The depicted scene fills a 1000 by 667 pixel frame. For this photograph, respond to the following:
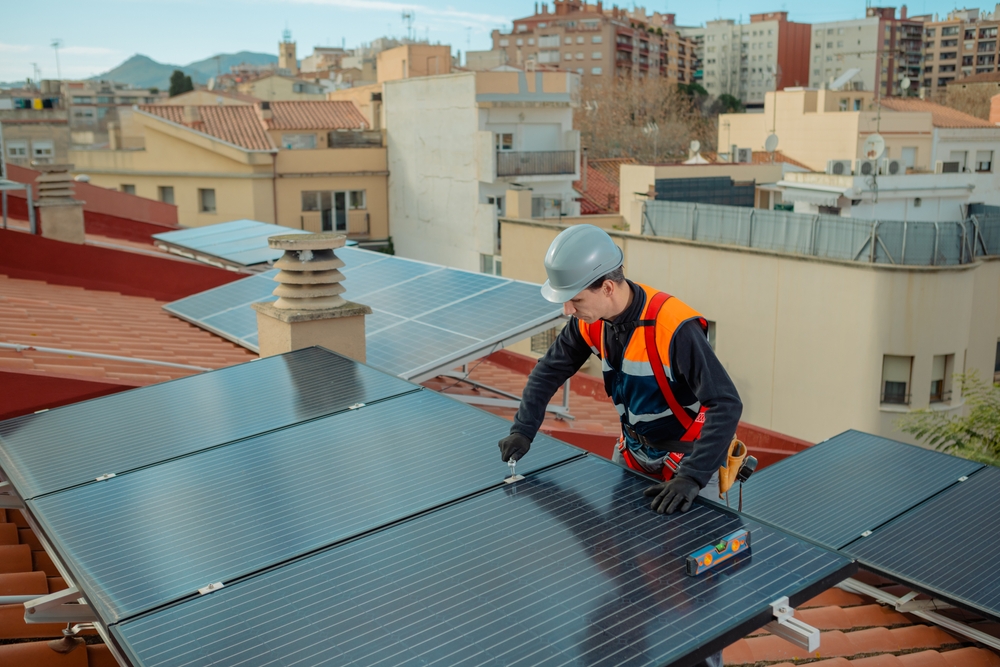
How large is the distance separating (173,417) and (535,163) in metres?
36.3

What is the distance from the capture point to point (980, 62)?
77688 millimetres

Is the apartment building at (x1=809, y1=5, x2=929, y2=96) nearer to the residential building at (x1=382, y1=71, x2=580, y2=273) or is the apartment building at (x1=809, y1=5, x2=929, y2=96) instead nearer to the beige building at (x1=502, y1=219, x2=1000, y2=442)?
the residential building at (x1=382, y1=71, x2=580, y2=273)

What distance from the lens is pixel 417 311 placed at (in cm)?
1045

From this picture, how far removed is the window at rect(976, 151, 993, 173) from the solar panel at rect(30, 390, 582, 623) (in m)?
51.6

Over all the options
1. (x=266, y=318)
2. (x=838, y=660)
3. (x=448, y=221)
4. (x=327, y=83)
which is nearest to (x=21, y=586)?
(x=266, y=318)

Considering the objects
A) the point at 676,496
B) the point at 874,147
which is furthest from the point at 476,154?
the point at 676,496

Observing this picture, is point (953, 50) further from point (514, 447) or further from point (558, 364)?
point (514, 447)

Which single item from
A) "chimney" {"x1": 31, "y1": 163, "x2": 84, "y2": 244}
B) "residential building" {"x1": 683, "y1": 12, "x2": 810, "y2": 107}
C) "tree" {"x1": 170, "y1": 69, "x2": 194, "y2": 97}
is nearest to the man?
"chimney" {"x1": 31, "y1": 163, "x2": 84, "y2": 244}

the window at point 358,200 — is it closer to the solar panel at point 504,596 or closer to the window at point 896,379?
the window at point 896,379

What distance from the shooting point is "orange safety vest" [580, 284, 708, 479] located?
4.42 metres

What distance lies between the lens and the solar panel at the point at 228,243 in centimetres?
1562

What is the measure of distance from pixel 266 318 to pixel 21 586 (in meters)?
3.55

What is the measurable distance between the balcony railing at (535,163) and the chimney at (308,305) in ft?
107

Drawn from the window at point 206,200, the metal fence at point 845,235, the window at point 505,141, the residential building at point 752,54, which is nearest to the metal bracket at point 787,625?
the metal fence at point 845,235
